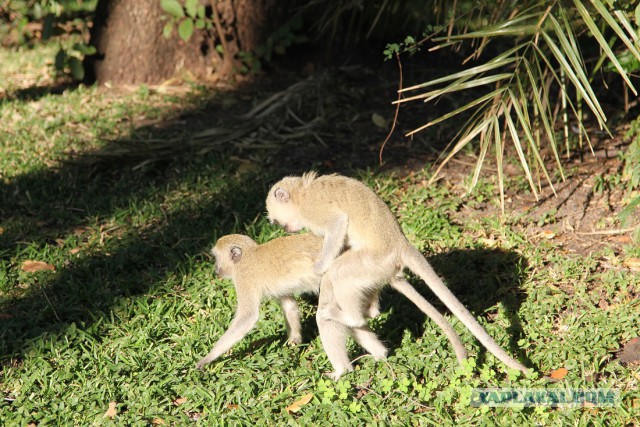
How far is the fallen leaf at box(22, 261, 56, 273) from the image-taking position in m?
5.78

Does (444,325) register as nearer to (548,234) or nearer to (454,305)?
(454,305)

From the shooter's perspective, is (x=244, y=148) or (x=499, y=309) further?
(x=244, y=148)

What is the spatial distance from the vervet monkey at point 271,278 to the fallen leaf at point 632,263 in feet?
6.46

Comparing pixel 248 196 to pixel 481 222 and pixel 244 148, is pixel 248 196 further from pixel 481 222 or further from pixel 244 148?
pixel 481 222

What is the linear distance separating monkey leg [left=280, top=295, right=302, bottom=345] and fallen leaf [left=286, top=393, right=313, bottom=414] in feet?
1.98

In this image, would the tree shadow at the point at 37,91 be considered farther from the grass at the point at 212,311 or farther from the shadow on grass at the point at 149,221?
the shadow on grass at the point at 149,221

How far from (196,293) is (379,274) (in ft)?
5.53

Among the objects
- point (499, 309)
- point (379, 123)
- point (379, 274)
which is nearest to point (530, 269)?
point (499, 309)

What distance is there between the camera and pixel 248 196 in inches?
263

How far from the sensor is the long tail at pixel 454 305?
4.15 metres

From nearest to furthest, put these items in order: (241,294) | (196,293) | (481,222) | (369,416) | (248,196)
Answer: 1. (369,416)
2. (241,294)
3. (196,293)
4. (481,222)
5. (248,196)

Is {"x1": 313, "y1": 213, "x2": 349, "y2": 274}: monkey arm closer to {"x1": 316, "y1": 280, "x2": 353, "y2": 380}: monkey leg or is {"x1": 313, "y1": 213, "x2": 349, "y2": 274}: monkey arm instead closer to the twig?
{"x1": 316, "y1": 280, "x2": 353, "y2": 380}: monkey leg

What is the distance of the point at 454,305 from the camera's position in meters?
4.21

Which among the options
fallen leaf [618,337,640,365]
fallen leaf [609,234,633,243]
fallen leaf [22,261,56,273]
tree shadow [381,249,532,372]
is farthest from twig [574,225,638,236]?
fallen leaf [22,261,56,273]
